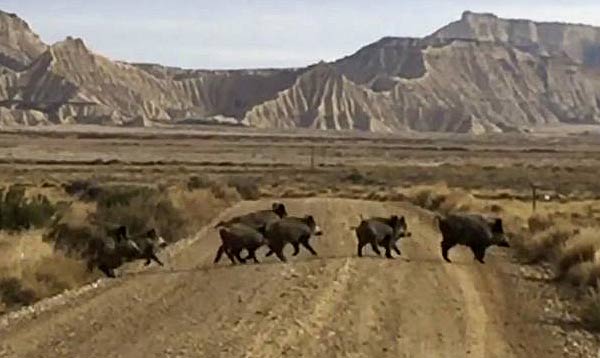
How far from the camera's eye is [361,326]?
1705 cm

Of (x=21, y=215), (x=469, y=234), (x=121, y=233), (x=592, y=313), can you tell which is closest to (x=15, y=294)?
(x=121, y=233)

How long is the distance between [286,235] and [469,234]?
423 cm

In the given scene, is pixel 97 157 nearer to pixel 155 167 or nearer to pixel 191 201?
pixel 155 167

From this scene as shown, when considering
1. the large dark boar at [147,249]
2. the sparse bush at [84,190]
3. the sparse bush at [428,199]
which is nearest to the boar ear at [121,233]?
the large dark boar at [147,249]

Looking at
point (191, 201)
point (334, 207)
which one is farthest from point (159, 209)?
point (334, 207)

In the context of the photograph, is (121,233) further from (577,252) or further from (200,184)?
(200,184)

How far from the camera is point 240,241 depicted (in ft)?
85.9

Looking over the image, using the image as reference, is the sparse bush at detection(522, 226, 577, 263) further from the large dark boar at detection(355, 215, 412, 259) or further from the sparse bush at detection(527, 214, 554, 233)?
the large dark boar at detection(355, 215, 412, 259)

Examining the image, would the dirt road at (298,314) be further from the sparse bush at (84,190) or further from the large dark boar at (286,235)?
the sparse bush at (84,190)

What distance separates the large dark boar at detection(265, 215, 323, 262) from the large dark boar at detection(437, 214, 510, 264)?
9.82ft

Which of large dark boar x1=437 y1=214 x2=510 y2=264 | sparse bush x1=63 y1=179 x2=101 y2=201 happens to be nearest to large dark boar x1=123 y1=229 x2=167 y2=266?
large dark boar x1=437 y1=214 x2=510 y2=264

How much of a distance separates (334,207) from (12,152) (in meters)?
79.9

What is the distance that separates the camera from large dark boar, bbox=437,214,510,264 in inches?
1094

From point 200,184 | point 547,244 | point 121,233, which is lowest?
point 200,184
